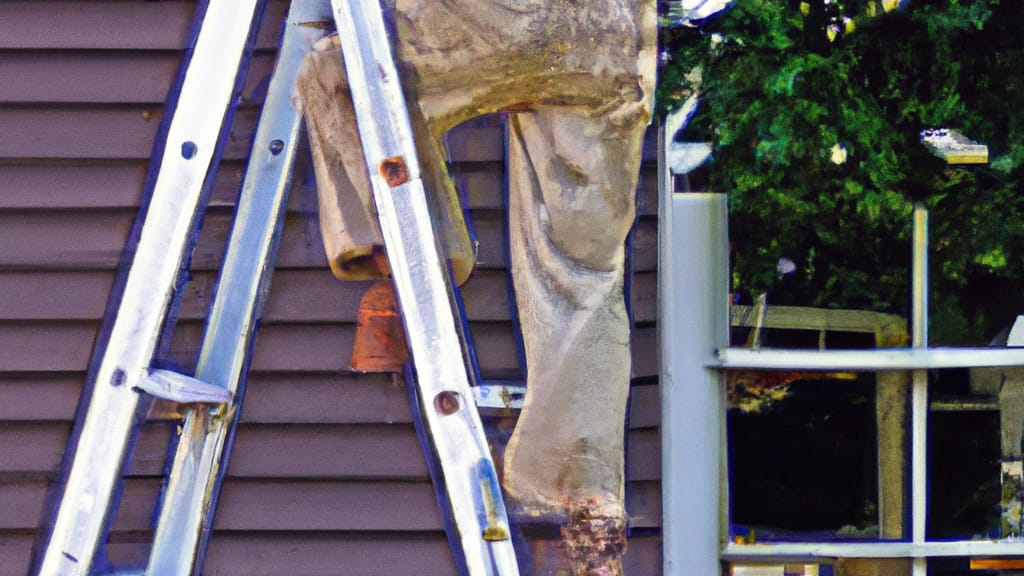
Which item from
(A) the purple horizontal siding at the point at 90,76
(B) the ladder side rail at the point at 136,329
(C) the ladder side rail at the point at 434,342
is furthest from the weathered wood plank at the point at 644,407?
(A) the purple horizontal siding at the point at 90,76

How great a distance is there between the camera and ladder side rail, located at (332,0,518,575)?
102cm

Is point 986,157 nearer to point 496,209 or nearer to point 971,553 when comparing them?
point 971,553

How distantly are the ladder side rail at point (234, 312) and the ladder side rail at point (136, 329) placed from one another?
0.50 ft

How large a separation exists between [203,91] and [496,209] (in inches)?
30.1

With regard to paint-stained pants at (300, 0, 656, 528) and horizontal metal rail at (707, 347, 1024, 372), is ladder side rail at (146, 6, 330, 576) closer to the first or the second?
paint-stained pants at (300, 0, 656, 528)

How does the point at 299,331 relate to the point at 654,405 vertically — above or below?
above

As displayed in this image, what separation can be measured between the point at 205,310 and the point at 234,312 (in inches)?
20.3

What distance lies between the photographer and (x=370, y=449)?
173cm

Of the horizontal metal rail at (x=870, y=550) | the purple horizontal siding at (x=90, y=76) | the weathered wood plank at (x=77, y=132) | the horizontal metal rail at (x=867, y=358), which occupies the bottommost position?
the horizontal metal rail at (x=870, y=550)

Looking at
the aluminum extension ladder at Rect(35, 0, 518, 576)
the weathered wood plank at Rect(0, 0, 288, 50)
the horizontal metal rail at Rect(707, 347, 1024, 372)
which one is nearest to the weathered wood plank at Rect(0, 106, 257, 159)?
the weathered wood plank at Rect(0, 0, 288, 50)

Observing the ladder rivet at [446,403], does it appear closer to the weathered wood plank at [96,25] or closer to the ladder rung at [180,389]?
the ladder rung at [180,389]

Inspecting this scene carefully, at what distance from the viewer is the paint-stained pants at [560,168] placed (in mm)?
1317

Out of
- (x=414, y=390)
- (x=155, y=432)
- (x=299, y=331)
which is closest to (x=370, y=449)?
(x=414, y=390)

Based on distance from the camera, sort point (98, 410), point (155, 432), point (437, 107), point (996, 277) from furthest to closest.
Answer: point (996, 277), point (155, 432), point (437, 107), point (98, 410)
